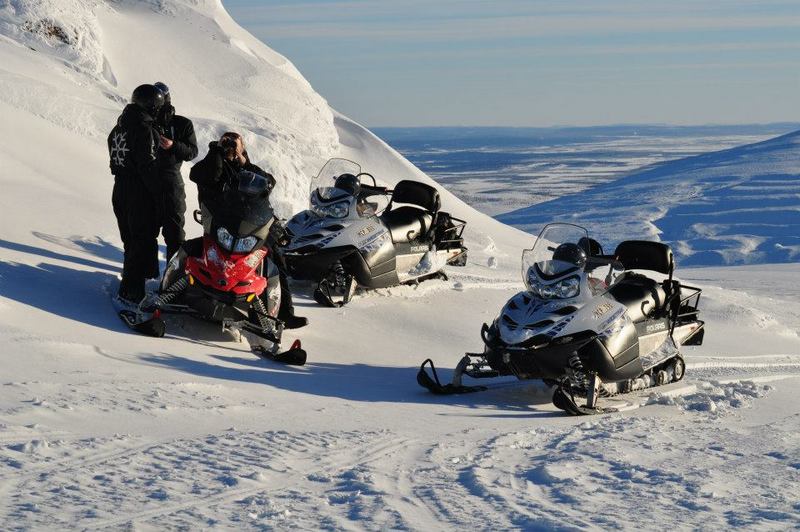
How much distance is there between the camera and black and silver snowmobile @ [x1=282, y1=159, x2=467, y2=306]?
1042 cm

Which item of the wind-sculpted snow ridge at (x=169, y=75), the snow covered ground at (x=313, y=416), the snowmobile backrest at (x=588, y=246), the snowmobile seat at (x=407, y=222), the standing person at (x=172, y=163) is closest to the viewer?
the snow covered ground at (x=313, y=416)

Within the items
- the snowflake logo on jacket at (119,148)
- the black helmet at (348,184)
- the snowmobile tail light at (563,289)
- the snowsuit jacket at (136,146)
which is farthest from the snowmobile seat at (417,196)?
the snowmobile tail light at (563,289)

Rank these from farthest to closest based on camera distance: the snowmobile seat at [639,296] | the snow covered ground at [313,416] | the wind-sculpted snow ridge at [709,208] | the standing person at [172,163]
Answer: the wind-sculpted snow ridge at [709,208] < the standing person at [172,163] < the snowmobile seat at [639,296] < the snow covered ground at [313,416]

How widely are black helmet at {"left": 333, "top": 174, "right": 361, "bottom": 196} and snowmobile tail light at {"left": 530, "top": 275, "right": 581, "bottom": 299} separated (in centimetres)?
342

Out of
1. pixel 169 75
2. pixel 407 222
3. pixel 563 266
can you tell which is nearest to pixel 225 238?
pixel 563 266

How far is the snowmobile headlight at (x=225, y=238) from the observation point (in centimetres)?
807

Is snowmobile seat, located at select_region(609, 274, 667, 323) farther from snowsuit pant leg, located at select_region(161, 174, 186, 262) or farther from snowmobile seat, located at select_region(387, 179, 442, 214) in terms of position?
snowmobile seat, located at select_region(387, 179, 442, 214)

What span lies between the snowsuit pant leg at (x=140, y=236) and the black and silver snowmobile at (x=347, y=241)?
1.80m

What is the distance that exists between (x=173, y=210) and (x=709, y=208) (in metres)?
41.1

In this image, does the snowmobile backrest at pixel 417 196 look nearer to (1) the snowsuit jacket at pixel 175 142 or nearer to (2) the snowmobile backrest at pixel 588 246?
(1) the snowsuit jacket at pixel 175 142

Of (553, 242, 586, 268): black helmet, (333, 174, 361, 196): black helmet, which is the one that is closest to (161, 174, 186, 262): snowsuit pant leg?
(333, 174, 361, 196): black helmet

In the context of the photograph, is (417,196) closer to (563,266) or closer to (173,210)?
(173,210)

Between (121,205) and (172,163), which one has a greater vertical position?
(172,163)

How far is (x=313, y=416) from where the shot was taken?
256 inches
